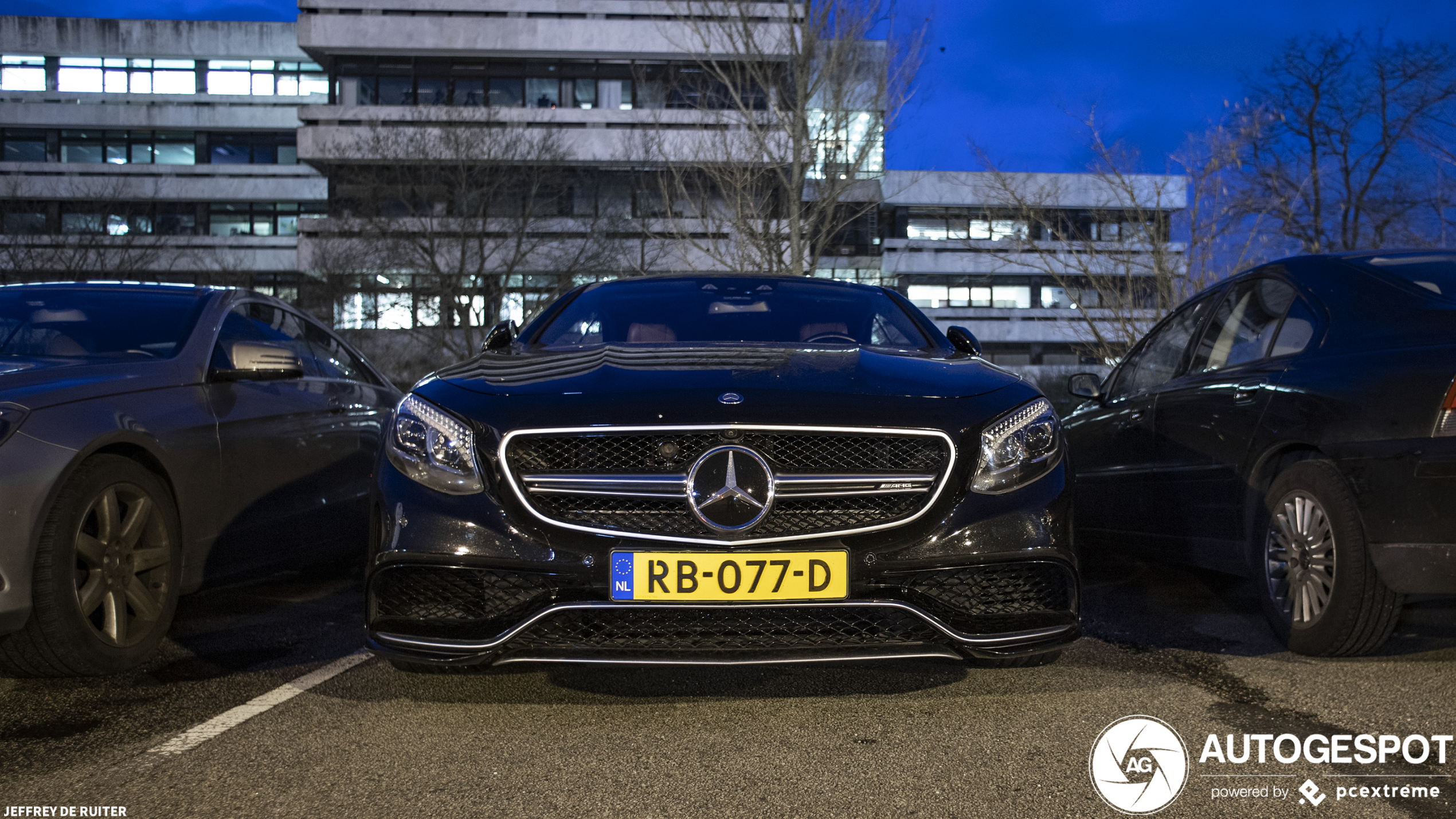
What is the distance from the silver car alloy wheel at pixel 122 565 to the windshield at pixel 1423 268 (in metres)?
4.33

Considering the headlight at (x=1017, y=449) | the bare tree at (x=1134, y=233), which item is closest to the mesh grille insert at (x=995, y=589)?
the headlight at (x=1017, y=449)

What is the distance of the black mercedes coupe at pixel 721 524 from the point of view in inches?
109

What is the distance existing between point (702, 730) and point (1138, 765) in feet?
3.60

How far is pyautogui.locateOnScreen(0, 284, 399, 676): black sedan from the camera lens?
129 inches

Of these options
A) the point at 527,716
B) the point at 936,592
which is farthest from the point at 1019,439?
the point at 527,716

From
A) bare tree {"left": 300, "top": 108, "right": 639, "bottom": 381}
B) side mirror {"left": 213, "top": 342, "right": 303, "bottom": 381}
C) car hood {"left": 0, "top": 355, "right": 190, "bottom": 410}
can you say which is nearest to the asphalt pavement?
car hood {"left": 0, "top": 355, "right": 190, "bottom": 410}

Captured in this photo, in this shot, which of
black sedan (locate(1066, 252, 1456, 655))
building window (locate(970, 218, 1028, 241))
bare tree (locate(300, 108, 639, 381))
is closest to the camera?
black sedan (locate(1066, 252, 1456, 655))

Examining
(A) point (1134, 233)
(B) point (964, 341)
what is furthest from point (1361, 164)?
(B) point (964, 341)

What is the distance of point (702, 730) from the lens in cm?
297

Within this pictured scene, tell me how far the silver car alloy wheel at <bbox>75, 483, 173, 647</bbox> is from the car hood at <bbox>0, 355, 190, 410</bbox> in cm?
33

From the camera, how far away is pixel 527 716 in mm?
3102

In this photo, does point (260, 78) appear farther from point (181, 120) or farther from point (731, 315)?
point (731, 315)

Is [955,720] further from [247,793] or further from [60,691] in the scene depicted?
[60,691]

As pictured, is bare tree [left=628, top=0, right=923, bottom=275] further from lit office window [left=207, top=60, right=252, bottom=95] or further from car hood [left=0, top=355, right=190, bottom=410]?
lit office window [left=207, top=60, right=252, bottom=95]
